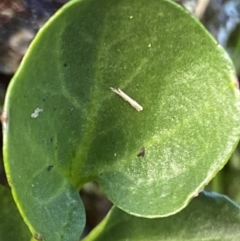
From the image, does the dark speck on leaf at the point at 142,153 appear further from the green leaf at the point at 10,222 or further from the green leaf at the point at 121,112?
the green leaf at the point at 10,222

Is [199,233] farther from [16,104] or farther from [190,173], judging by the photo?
[16,104]

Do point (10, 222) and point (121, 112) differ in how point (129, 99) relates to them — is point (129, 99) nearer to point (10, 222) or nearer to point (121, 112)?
point (121, 112)

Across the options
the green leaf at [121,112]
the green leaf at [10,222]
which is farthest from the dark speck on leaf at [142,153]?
the green leaf at [10,222]

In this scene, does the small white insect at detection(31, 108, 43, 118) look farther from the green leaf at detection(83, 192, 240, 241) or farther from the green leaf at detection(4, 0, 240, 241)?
the green leaf at detection(83, 192, 240, 241)

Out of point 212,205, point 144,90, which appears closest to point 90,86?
point 144,90

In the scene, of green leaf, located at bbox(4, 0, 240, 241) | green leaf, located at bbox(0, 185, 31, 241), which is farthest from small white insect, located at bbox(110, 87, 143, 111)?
green leaf, located at bbox(0, 185, 31, 241)

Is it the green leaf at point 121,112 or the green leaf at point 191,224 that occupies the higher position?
the green leaf at point 121,112
